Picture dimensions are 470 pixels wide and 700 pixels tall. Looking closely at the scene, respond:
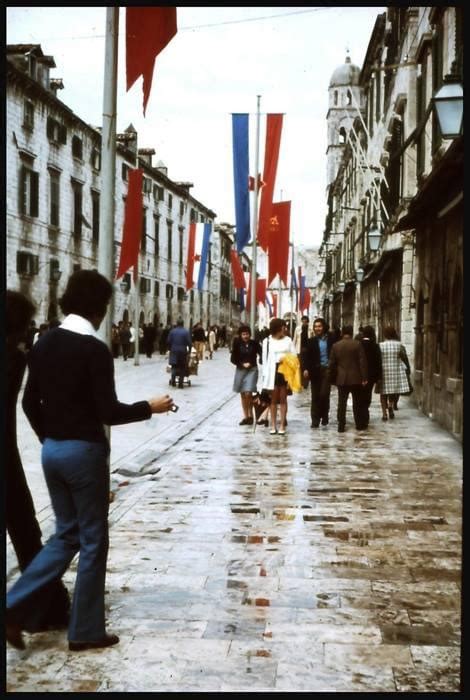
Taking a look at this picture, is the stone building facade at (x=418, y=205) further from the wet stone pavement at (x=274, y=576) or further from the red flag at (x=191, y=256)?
the red flag at (x=191, y=256)

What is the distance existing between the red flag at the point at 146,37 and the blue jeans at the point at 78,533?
3866mm

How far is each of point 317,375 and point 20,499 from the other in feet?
32.6

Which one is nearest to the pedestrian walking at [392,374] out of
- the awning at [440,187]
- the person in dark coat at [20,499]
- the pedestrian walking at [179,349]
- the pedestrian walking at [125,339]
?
the awning at [440,187]

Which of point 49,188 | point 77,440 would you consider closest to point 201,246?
point 49,188

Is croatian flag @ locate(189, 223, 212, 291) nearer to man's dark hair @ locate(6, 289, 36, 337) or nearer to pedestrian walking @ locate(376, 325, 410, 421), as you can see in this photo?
pedestrian walking @ locate(376, 325, 410, 421)

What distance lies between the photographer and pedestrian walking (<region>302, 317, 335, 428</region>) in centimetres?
1374

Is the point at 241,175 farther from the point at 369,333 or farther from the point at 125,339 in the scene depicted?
the point at 125,339

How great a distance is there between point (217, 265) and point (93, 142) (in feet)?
118

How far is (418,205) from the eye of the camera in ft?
46.8

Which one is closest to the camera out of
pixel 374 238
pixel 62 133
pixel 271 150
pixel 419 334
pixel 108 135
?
pixel 108 135

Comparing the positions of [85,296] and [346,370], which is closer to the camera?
[85,296]

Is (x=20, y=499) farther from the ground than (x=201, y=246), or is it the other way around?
(x=201, y=246)

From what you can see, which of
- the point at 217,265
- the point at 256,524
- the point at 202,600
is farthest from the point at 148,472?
the point at 217,265

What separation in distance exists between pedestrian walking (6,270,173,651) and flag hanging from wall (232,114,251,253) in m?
14.0
